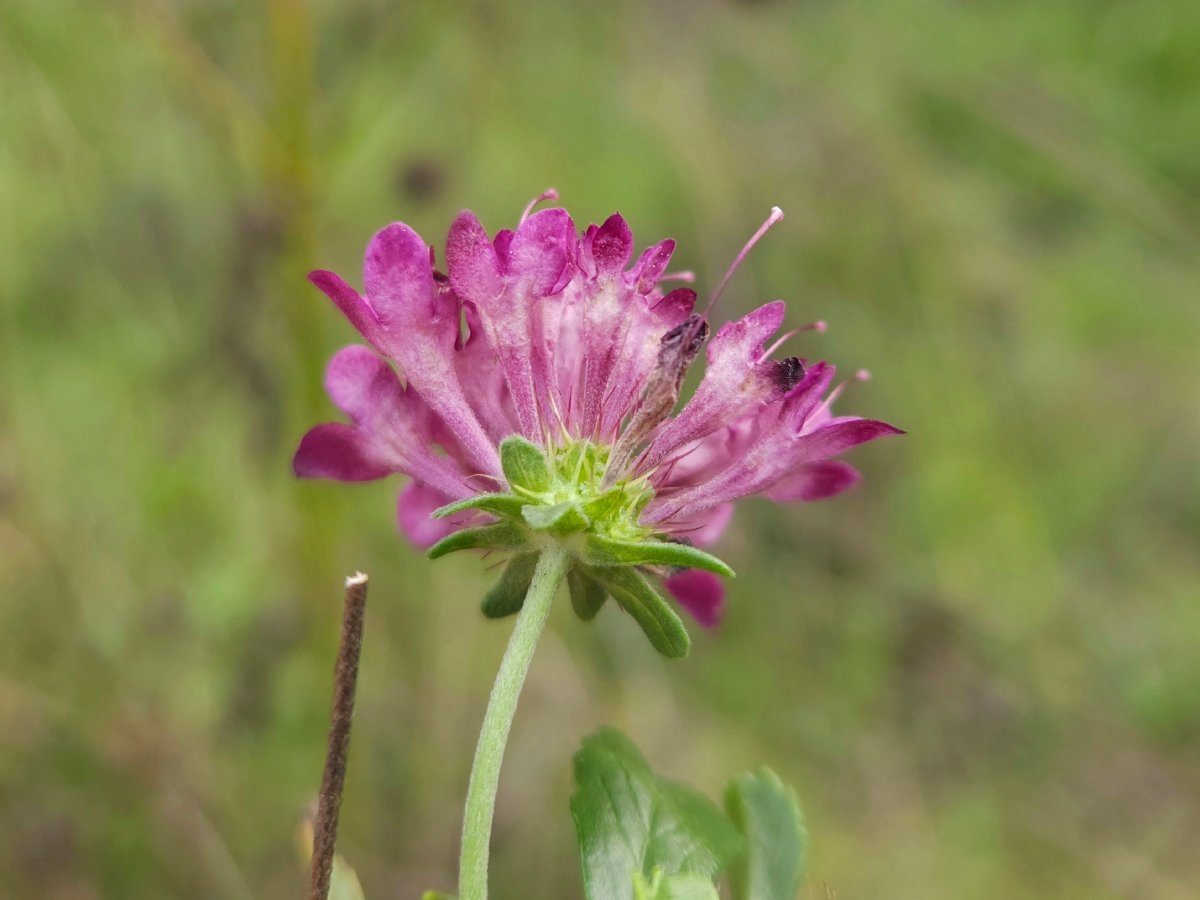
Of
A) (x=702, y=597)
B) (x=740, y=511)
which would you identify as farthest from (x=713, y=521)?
(x=740, y=511)

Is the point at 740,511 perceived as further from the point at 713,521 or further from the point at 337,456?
the point at 337,456

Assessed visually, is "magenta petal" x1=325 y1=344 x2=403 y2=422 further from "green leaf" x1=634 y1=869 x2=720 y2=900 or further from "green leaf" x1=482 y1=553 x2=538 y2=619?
"green leaf" x1=634 y1=869 x2=720 y2=900

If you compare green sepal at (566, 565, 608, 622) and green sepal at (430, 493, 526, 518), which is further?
green sepal at (566, 565, 608, 622)

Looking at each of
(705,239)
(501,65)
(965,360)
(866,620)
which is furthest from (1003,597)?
(501,65)

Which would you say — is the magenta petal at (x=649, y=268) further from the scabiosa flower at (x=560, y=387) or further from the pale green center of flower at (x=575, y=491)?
the pale green center of flower at (x=575, y=491)

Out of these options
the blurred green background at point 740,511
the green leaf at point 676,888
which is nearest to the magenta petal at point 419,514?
the green leaf at point 676,888

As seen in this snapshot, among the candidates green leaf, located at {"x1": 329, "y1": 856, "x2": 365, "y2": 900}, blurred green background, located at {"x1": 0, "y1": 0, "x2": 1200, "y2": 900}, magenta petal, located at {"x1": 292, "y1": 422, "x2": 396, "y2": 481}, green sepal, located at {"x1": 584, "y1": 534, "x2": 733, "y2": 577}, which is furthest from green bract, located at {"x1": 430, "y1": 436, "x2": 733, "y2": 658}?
blurred green background, located at {"x1": 0, "y1": 0, "x2": 1200, "y2": 900}

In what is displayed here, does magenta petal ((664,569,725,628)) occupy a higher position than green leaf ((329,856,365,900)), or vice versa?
magenta petal ((664,569,725,628))
